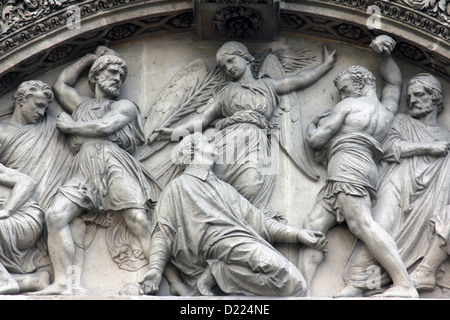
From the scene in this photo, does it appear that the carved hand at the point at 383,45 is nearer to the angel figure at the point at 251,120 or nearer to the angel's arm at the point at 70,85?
the angel figure at the point at 251,120

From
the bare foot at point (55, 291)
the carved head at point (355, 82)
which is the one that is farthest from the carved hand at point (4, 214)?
the carved head at point (355, 82)

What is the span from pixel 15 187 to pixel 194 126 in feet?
5.89

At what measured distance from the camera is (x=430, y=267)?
1061 cm

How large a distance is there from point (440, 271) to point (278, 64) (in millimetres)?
2614

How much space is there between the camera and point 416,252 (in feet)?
35.2

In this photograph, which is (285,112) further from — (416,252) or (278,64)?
(416,252)

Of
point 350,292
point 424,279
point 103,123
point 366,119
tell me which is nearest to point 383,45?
point 366,119

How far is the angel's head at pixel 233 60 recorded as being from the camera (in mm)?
11406

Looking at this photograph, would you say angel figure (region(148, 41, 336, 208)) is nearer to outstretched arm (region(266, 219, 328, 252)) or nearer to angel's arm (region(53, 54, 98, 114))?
outstretched arm (region(266, 219, 328, 252))

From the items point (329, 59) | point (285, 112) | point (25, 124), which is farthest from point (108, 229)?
point (329, 59)

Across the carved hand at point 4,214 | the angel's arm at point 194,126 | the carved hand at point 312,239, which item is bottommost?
the carved hand at point 312,239

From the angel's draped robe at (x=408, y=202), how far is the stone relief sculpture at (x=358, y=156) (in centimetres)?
13

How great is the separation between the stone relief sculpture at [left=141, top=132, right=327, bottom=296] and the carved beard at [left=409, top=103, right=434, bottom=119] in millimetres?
1555

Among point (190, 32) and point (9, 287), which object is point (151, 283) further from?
point (190, 32)
